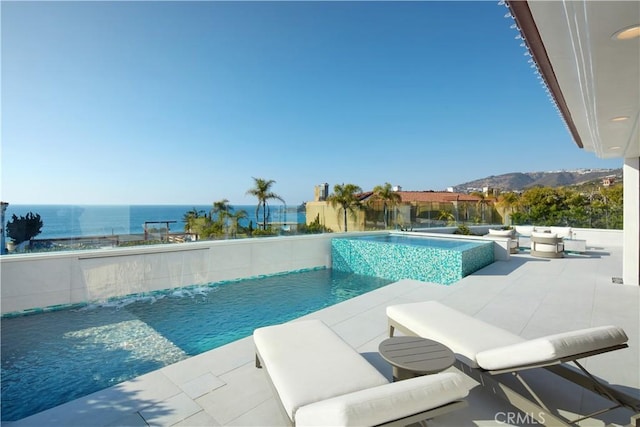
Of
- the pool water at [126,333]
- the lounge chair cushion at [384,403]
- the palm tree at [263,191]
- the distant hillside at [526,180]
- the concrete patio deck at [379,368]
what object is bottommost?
the pool water at [126,333]

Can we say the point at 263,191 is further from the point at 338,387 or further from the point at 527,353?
the point at 527,353

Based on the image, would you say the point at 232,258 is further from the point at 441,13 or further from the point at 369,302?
the point at 441,13

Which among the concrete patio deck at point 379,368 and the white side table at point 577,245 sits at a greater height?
the white side table at point 577,245

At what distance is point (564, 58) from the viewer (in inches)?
98.0

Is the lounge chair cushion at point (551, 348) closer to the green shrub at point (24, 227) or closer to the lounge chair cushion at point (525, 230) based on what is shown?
the green shrub at point (24, 227)

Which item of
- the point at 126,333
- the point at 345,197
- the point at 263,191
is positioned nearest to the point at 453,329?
the point at 126,333

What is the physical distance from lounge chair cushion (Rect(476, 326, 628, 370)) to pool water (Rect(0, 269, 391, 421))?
3808mm

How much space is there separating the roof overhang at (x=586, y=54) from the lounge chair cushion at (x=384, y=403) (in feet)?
7.65

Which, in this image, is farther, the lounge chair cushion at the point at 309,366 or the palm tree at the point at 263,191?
the palm tree at the point at 263,191

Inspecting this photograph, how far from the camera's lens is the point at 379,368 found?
308 cm

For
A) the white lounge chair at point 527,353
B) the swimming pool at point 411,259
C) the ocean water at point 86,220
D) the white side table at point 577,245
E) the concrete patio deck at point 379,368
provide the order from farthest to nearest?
the white side table at point 577,245 < the swimming pool at point 411,259 < the ocean water at point 86,220 < the concrete patio deck at point 379,368 < the white lounge chair at point 527,353

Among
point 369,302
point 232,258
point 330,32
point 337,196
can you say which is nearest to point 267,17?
point 330,32

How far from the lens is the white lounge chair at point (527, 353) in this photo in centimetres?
207

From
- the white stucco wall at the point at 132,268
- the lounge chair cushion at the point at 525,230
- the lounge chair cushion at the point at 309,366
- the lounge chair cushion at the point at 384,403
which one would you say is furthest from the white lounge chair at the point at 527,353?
the lounge chair cushion at the point at 525,230
